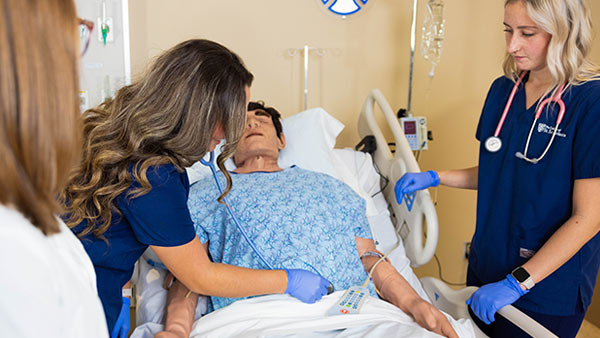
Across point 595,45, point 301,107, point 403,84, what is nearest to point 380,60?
point 403,84

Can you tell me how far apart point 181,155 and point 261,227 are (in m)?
0.51

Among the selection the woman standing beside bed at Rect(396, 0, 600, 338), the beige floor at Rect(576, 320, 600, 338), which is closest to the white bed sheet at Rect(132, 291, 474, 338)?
the woman standing beside bed at Rect(396, 0, 600, 338)

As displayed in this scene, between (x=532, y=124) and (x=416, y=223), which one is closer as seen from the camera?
(x=532, y=124)

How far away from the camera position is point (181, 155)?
1.12 meters

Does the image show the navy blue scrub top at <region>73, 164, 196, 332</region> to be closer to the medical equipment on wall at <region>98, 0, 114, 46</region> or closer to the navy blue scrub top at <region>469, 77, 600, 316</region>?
the navy blue scrub top at <region>469, 77, 600, 316</region>

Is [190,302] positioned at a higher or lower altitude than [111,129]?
lower

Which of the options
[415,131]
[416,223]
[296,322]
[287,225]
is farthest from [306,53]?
[296,322]

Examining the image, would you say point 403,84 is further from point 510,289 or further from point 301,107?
point 510,289

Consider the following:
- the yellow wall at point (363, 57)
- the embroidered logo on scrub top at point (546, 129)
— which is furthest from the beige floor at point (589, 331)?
the embroidered logo on scrub top at point (546, 129)

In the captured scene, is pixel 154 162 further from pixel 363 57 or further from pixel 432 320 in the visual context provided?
pixel 363 57

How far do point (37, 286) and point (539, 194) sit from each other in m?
1.31

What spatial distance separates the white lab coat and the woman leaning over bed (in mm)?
486

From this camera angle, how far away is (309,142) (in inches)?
85.4

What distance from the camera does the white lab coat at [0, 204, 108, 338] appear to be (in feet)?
1.57
